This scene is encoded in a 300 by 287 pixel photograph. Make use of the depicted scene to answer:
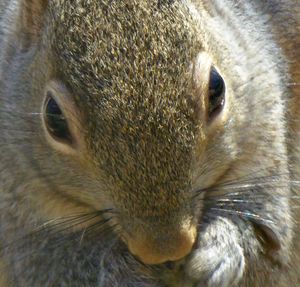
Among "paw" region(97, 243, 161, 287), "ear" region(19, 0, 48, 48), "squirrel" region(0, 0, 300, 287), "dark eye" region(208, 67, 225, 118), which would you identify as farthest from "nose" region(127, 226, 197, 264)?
"ear" region(19, 0, 48, 48)

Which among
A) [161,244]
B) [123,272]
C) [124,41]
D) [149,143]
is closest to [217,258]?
[123,272]

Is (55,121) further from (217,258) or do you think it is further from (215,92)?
(217,258)

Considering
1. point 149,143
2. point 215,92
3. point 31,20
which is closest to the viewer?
point 149,143

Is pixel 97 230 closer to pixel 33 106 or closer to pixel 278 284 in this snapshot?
pixel 33 106

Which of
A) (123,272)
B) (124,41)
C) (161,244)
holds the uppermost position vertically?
(124,41)

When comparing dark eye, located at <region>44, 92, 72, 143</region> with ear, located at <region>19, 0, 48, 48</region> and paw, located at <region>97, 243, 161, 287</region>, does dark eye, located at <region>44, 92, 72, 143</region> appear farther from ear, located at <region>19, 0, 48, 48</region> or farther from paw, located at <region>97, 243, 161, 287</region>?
paw, located at <region>97, 243, 161, 287</region>

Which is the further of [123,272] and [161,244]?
[123,272]

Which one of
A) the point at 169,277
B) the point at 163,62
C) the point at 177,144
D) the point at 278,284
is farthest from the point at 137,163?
the point at 278,284
